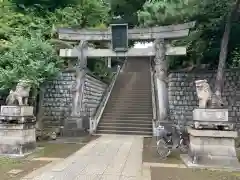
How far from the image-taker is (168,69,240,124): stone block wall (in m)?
13.2

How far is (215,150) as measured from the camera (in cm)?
753

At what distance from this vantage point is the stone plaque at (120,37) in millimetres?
12367

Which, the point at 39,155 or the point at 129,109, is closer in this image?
the point at 39,155

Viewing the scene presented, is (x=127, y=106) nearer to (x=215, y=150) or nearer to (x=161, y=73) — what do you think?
(x=161, y=73)

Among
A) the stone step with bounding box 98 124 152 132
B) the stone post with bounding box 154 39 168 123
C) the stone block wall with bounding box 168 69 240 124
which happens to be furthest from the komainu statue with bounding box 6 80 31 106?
the stone block wall with bounding box 168 69 240 124

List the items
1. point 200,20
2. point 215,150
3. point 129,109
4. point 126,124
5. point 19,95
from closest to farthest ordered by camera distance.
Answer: point 215,150
point 19,95
point 200,20
point 126,124
point 129,109

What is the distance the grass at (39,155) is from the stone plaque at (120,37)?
450 cm

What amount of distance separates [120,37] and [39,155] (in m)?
6.52

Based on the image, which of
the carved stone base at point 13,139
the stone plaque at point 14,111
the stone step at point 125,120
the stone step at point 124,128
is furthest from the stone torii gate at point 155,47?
the carved stone base at point 13,139

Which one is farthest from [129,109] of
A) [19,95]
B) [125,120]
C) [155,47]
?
[19,95]

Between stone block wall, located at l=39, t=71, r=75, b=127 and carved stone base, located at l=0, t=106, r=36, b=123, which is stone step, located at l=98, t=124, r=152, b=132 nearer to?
stone block wall, located at l=39, t=71, r=75, b=127

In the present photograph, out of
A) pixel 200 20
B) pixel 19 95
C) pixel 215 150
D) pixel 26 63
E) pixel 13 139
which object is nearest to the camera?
pixel 215 150

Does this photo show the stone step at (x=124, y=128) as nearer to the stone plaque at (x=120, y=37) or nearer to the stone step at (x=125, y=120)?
the stone step at (x=125, y=120)

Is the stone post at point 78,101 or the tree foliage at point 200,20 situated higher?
the tree foliage at point 200,20
